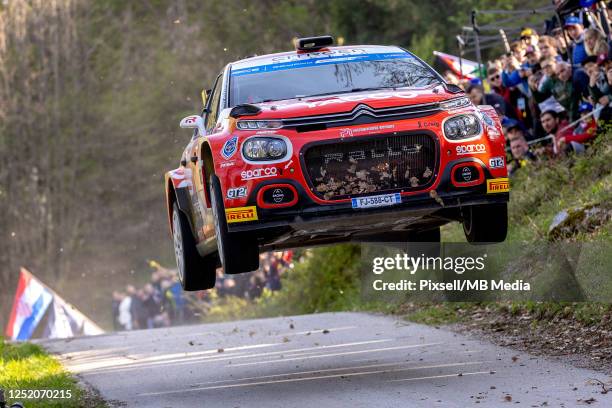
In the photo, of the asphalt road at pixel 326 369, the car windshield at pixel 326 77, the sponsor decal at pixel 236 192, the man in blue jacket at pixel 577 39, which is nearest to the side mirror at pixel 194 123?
the car windshield at pixel 326 77

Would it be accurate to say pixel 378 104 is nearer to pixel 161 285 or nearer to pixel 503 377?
pixel 503 377

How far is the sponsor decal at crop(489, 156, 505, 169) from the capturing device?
10.4m

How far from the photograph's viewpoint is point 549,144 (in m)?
17.8

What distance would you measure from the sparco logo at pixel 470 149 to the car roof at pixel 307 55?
194 centimetres

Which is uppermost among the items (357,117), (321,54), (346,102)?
(321,54)

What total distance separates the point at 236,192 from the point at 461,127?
1.80m

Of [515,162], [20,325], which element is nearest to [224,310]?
[20,325]

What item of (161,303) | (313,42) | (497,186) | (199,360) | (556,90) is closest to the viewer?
(497,186)

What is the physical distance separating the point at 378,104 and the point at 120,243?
4249 cm

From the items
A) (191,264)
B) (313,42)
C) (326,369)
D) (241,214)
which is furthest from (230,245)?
(313,42)

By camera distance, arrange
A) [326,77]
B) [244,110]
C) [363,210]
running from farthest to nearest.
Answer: [326,77], [244,110], [363,210]

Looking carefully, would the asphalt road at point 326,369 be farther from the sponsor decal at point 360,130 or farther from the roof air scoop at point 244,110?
the roof air scoop at point 244,110

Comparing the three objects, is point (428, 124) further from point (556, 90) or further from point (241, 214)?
point (556, 90)

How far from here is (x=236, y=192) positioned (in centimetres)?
1026
